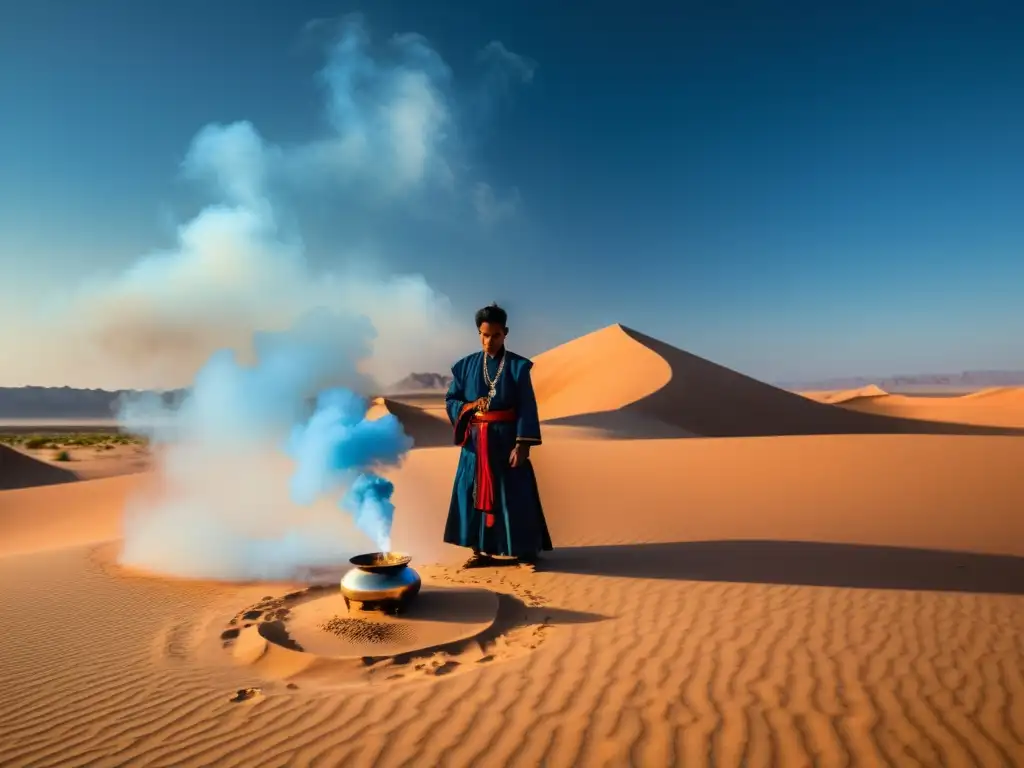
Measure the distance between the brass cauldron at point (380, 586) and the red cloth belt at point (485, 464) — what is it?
4.29 feet

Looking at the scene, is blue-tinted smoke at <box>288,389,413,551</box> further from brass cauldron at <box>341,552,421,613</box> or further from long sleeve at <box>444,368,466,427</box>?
long sleeve at <box>444,368,466,427</box>

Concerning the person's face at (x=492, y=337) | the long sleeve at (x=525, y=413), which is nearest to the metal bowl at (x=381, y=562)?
the long sleeve at (x=525, y=413)

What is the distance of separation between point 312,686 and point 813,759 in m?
2.91

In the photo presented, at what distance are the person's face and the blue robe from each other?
9 centimetres

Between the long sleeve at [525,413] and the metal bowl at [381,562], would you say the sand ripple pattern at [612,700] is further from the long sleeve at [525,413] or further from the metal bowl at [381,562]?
the long sleeve at [525,413]

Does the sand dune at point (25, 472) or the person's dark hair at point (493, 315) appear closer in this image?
the person's dark hair at point (493, 315)

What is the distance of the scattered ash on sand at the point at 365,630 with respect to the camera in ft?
15.0

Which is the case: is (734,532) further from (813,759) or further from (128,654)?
(128,654)

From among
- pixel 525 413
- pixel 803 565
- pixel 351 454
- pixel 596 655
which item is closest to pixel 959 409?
pixel 803 565

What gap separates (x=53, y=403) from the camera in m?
124

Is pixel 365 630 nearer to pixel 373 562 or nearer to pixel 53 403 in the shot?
pixel 373 562

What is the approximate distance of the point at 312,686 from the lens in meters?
3.82

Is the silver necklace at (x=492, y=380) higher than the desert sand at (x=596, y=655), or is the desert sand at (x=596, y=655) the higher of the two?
the silver necklace at (x=492, y=380)

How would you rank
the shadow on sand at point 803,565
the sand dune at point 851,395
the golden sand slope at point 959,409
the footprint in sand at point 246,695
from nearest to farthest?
the footprint in sand at point 246,695 < the shadow on sand at point 803,565 < the golden sand slope at point 959,409 < the sand dune at point 851,395
